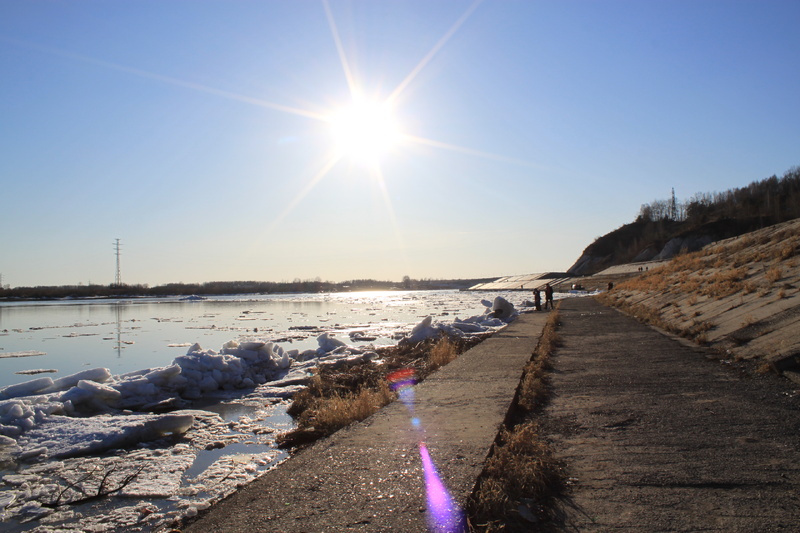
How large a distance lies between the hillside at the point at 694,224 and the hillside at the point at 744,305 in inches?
2612

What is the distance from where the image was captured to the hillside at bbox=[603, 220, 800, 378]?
750 centimetres

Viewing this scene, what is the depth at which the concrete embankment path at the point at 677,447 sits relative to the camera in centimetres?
306

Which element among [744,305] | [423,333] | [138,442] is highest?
[744,305]

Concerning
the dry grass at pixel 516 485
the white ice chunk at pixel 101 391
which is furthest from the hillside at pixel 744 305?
the white ice chunk at pixel 101 391

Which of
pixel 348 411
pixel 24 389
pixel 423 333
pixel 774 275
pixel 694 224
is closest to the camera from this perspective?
pixel 348 411

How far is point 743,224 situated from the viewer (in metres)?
83.2

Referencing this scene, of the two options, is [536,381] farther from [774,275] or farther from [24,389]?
[24,389]

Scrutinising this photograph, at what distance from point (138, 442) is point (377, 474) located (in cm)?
481

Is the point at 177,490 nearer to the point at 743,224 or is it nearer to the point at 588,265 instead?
the point at 743,224

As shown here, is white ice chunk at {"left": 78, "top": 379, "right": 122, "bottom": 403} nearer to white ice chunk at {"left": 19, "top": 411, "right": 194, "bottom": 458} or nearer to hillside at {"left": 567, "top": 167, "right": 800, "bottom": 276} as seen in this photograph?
white ice chunk at {"left": 19, "top": 411, "right": 194, "bottom": 458}

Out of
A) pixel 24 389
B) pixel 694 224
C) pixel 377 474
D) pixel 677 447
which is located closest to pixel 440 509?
pixel 377 474

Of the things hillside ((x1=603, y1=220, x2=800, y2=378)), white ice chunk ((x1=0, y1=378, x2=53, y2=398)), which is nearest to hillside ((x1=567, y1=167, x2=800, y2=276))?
hillside ((x1=603, y1=220, x2=800, y2=378))

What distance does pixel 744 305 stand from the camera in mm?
10289

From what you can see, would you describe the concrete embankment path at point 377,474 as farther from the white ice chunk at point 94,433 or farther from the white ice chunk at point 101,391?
the white ice chunk at point 101,391
